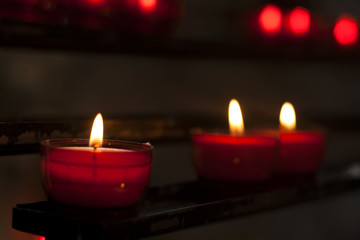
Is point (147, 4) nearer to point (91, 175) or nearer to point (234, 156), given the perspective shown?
point (234, 156)

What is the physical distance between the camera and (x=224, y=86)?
1.30 m

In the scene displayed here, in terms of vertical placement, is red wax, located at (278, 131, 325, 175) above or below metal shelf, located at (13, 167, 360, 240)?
above

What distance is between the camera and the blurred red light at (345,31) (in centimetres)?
142

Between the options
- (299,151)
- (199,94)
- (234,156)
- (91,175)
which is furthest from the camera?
(199,94)

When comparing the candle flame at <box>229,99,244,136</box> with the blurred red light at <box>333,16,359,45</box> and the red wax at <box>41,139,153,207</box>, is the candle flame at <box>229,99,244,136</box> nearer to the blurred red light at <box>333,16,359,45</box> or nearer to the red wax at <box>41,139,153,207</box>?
the red wax at <box>41,139,153,207</box>

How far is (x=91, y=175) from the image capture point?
579 mm

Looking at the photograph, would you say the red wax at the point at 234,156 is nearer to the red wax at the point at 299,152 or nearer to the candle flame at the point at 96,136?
the red wax at the point at 299,152

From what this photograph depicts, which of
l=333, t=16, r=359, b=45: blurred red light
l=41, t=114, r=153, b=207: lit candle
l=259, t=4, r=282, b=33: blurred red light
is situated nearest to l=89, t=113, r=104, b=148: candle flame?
l=41, t=114, r=153, b=207: lit candle

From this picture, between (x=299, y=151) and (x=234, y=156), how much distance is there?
6.5 inches

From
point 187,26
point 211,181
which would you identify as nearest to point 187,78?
point 187,26

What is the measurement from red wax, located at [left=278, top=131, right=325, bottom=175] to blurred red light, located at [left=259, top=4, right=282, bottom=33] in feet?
1.28

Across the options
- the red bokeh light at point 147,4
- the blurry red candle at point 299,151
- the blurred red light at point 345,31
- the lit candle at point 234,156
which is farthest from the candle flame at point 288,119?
the blurred red light at point 345,31

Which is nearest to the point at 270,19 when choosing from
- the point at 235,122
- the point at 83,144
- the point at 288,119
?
the point at 288,119

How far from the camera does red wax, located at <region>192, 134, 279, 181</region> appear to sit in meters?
0.79
